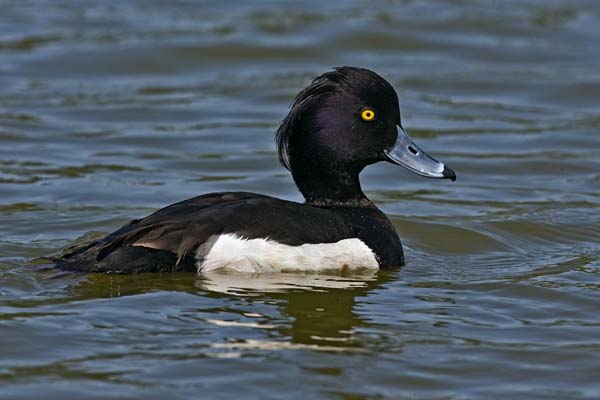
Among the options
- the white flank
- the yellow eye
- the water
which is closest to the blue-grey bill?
the yellow eye

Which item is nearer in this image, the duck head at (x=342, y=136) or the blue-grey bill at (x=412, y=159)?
the duck head at (x=342, y=136)

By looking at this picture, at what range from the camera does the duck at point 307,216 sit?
7785mm

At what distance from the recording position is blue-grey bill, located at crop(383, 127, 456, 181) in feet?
29.1

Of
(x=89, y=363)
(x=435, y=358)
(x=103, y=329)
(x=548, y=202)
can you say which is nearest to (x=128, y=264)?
(x=103, y=329)

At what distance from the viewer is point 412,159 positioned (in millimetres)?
8898

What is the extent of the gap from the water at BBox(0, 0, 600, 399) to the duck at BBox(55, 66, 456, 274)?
129mm

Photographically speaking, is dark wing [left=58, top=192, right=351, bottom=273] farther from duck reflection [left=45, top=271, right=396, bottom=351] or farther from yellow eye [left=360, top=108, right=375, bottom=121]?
yellow eye [left=360, top=108, right=375, bottom=121]

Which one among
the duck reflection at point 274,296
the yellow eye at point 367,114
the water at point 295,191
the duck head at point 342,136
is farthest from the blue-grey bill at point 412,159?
the duck reflection at point 274,296

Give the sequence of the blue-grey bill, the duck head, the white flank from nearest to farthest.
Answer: the white flank < the duck head < the blue-grey bill

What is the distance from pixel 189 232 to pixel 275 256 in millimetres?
553

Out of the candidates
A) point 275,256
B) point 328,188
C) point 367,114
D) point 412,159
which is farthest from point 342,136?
point 275,256

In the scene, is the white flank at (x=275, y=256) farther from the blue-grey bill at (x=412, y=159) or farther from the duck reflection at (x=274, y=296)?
the blue-grey bill at (x=412, y=159)

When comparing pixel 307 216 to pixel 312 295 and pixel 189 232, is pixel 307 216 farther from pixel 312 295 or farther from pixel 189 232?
pixel 189 232

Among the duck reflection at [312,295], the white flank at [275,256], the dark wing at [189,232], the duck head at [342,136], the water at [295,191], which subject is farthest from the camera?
the duck head at [342,136]
